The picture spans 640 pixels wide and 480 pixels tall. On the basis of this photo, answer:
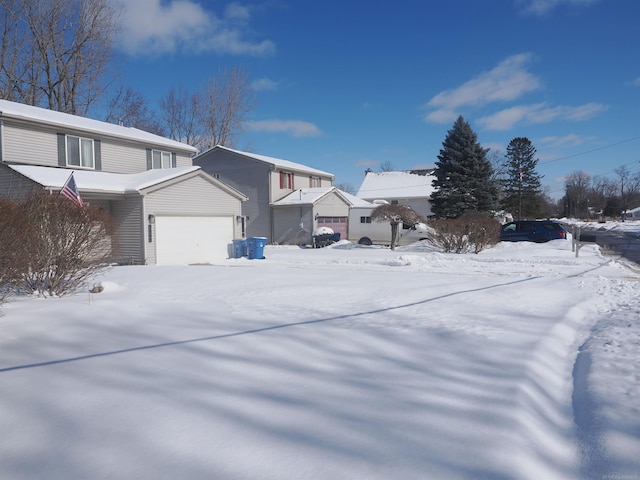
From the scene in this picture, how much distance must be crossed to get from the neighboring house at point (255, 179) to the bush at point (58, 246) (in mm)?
20391

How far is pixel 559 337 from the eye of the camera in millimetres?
5922

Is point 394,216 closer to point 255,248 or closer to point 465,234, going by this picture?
point 465,234

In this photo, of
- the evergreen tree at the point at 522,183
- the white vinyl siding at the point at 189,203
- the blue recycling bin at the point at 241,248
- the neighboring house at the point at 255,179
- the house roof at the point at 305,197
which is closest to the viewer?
the white vinyl siding at the point at 189,203

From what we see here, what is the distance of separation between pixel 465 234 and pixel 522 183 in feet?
144

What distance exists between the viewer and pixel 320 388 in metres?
4.06

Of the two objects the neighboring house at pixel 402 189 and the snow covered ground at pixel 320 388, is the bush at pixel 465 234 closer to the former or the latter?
the snow covered ground at pixel 320 388

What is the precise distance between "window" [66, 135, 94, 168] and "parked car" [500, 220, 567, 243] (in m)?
19.8

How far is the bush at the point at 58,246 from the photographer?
8031 millimetres

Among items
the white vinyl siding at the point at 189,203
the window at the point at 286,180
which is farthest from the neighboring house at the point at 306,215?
the white vinyl siding at the point at 189,203

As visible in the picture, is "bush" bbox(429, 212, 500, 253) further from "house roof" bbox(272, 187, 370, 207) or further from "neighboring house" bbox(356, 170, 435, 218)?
"neighboring house" bbox(356, 170, 435, 218)

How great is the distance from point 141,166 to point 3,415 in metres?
18.7

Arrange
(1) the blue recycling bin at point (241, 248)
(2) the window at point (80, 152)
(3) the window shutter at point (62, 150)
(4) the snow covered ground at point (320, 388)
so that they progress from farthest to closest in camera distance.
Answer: (1) the blue recycling bin at point (241, 248), (2) the window at point (80, 152), (3) the window shutter at point (62, 150), (4) the snow covered ground at point (320, 388)

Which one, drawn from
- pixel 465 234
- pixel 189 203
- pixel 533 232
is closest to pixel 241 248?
pixel 189 203

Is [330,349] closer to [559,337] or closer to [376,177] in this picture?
[559,337]
